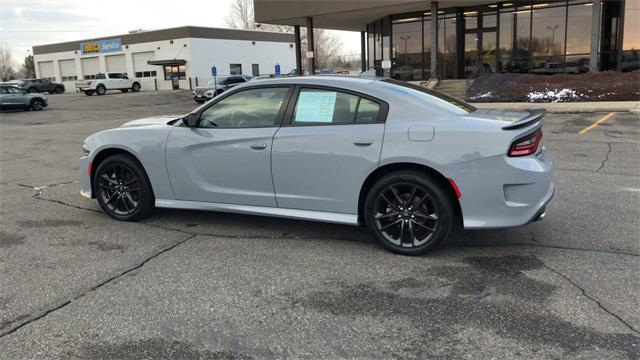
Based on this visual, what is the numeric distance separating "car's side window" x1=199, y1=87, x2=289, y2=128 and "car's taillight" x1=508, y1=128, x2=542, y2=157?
2.11m

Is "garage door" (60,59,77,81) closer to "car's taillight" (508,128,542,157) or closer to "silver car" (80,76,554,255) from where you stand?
"silver car" (80,76,554,255)

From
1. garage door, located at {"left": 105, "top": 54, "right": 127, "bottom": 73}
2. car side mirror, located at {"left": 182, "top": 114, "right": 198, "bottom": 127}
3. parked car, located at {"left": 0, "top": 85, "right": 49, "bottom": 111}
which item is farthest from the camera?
garage door, located at {"left": 105, "top": 54, "right": 127, "bottom": 73}

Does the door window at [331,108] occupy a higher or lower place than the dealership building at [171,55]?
lower

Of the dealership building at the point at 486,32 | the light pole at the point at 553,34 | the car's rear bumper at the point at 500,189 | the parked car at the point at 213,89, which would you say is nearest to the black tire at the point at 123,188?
the car's rear bumper at the point at 500,189

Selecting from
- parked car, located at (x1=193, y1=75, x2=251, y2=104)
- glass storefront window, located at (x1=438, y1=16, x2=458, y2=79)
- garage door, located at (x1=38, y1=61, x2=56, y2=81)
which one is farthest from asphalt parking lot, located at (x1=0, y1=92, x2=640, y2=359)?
garage door, located at (x1=38, y1=61, x2=56, y2=81)

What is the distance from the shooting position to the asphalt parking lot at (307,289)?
322cm

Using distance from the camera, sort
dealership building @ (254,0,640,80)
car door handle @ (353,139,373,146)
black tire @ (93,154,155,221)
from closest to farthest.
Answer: car door handle @ (353,139,373,146), black tire @ (93,154,155,221), dealership building @ (254,0,640,80)

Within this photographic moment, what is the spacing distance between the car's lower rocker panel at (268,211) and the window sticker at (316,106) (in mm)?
856

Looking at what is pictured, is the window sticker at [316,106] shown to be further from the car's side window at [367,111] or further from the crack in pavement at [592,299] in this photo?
the crack in pavement at [592,299]

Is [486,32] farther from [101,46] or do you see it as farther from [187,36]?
[101,46]

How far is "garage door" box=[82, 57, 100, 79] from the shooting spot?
203ft

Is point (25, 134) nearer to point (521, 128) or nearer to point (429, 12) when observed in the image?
point (521, 128)

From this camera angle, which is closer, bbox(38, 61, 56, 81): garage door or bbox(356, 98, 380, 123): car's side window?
bbox(356, 98, 380, 123): car's side window

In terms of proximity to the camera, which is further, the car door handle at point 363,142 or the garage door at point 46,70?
the garage door at point 46,70
